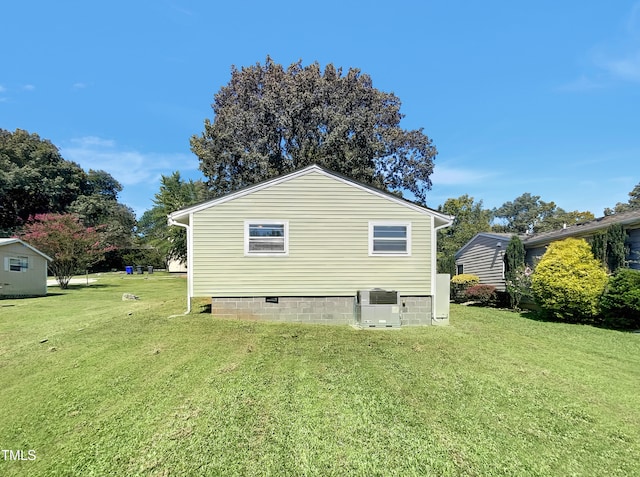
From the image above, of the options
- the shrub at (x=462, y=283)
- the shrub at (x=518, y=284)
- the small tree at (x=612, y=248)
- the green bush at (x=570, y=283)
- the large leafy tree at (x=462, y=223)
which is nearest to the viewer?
the green bush at (x=570, y=283)

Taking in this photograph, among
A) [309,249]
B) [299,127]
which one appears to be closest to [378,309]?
[309,249]

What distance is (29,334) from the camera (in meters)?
7.26

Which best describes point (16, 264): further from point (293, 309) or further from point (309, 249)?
point (309, 249)

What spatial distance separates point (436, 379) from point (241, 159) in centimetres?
1856

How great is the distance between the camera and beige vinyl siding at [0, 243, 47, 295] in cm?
1537

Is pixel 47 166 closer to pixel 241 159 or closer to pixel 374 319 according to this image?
pixel 241 159

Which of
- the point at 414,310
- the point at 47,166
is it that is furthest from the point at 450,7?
the point at 47,166

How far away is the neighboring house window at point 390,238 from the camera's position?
910 centimetres

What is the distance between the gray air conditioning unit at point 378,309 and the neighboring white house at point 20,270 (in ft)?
54.8

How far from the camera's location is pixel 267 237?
29.1 feet

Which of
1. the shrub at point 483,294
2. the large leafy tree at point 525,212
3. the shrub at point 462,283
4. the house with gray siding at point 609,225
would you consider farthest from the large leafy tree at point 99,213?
the large leafy tree at point 525,212

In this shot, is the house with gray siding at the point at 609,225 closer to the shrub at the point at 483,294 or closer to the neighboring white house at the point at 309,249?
the shrub at the point at 483,294

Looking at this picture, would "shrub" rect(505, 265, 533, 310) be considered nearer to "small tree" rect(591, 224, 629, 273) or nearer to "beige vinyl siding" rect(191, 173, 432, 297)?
"small tree" rect(591, 224, 629, 273)

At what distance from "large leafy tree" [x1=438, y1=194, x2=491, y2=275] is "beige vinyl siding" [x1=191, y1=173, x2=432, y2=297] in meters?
21.5
